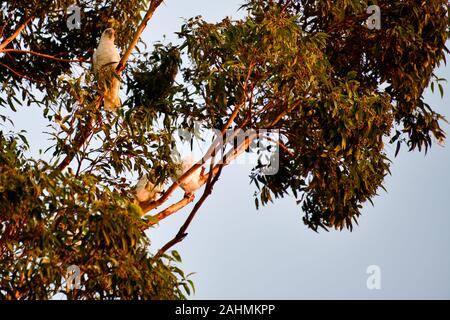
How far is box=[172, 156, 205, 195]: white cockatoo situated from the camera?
25.5 feet

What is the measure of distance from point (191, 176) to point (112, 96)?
2.88 feet

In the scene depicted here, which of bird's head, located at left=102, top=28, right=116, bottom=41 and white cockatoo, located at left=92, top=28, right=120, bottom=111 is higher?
bird's head, located at left=102, top=28, right=116, bottom=41

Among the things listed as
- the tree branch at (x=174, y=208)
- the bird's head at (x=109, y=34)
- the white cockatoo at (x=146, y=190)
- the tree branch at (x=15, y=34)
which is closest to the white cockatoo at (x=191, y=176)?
the tree branch at (x=174, y=208)

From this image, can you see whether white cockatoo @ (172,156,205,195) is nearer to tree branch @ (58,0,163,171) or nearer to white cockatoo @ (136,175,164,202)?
white cockatoo @ (136,175,164,202)

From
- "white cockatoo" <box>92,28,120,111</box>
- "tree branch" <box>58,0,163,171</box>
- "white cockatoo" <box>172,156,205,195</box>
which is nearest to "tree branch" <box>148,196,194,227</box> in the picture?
"white cockatoo" <box>172,156,205,195</box>

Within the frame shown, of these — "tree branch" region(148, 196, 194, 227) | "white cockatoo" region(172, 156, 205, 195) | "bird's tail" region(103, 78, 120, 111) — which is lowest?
"tree branch" region(148, 196, 194, 227)

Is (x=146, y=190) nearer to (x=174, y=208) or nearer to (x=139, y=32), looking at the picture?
(x=174, y=208)

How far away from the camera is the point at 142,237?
18.5 ft

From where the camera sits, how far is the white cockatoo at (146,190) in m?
7.55

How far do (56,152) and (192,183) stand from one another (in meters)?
1.37

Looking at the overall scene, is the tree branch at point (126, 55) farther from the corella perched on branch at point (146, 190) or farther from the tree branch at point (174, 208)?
the tree branch at point (174, 208)

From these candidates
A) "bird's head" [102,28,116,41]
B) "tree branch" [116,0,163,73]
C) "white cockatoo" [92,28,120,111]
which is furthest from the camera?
"bird's head" [102,28,116,41]

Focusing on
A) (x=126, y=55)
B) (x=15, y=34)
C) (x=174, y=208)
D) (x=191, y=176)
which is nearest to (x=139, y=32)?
(x=126, y=55)
